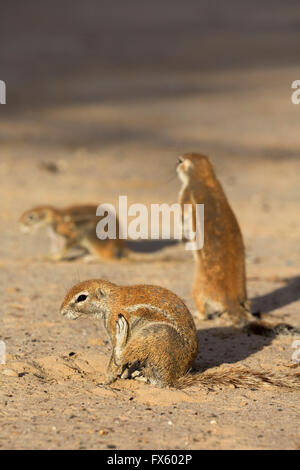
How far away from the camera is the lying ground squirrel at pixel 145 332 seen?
17.4 feet

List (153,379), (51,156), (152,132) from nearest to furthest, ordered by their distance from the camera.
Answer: (153,379) → (51,156) → (152,132)

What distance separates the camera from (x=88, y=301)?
5434 millimetres

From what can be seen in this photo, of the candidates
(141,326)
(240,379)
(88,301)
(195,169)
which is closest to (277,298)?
(195,169)

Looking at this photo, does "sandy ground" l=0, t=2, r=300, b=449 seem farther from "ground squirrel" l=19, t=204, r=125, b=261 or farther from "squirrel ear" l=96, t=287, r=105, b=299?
"squirrel ear" l=96, t=287, r=105, b=299

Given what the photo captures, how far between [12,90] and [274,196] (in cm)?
1026

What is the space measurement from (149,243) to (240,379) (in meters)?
5.38

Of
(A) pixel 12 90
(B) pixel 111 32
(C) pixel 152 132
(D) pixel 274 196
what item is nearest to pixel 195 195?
(D) pixel 274 196

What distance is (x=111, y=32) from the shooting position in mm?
28750

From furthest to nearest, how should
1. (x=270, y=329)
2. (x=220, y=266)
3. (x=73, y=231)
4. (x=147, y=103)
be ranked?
(x=147, y=103) < (x=73, y=231) < (x=220, y=266) < (x=270, y=329)

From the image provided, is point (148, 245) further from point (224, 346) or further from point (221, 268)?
point (224, 346)

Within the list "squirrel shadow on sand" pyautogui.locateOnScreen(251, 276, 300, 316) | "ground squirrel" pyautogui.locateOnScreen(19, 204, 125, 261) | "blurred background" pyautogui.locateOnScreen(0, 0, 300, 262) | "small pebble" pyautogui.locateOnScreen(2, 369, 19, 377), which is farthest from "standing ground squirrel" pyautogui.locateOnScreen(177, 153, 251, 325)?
"blurred background" pyautogui.locateOnScreen(0, 0, 300, 262)

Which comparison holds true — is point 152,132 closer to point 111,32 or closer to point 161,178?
point 161,178

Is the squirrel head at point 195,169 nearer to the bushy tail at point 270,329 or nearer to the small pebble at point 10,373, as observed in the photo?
the bushy tail at point 270,329

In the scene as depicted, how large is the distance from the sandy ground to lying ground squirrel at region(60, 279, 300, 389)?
11cm
